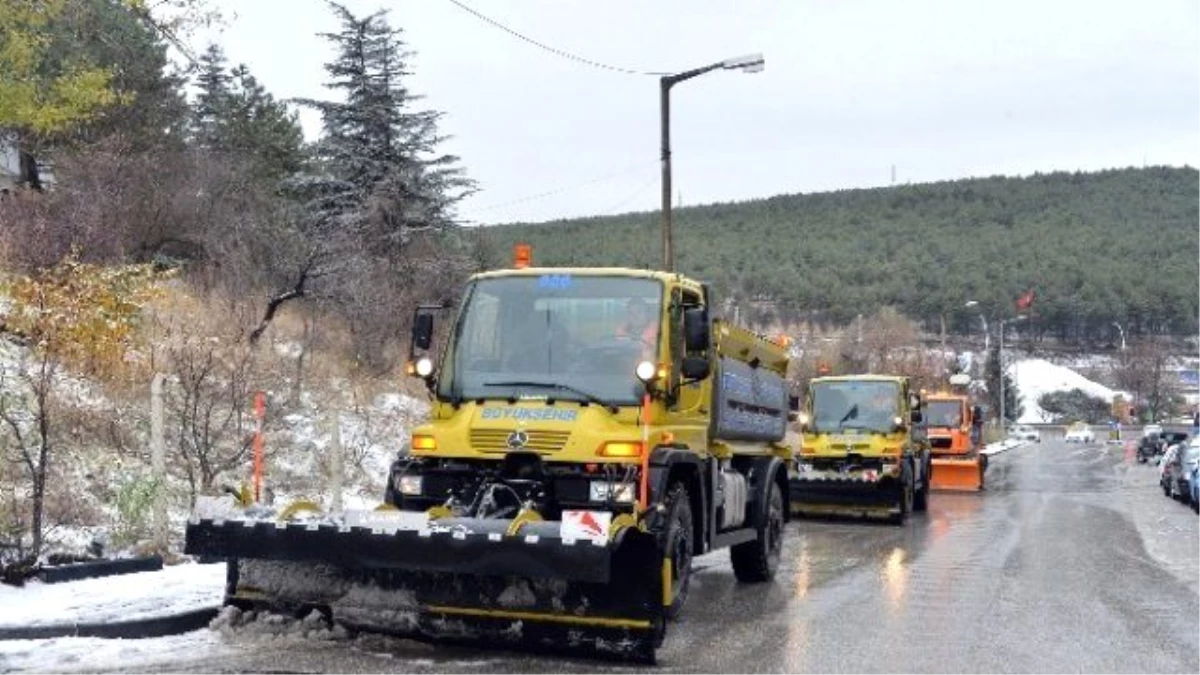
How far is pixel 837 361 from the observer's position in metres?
64.3

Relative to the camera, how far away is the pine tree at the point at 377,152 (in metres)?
40.2

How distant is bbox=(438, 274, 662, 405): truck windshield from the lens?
9914 mm

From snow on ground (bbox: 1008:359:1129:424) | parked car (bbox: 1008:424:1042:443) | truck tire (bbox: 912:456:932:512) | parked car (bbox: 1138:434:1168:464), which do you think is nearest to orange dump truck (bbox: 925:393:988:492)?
truck tire (bbox: 912:456:932:512)

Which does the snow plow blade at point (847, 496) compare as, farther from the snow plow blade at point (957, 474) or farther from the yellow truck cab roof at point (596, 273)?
the yellow truck cab roof at point (596, 273)

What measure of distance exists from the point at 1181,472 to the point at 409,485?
78.4 feet

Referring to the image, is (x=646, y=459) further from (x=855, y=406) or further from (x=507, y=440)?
→ (x=855, y=406)

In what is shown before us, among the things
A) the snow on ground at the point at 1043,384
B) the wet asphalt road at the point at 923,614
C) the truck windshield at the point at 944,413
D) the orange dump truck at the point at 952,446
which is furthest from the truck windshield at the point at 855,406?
the snow on ground at the point at 1043,384

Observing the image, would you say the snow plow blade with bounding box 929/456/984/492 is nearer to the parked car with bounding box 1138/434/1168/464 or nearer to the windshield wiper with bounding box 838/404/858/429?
the windshield wiper with bounding box 838/404/858/429

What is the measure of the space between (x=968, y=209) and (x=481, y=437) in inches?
6098

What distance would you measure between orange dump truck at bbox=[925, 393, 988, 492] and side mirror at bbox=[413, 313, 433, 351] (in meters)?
23.8

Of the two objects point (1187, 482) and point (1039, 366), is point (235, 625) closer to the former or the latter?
point (1187, 482)

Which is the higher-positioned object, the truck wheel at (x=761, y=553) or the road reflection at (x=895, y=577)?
the truck wheel at (x=761, y=553)

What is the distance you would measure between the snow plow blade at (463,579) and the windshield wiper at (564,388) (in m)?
1.33

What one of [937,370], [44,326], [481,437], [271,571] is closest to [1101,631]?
[481,437]
